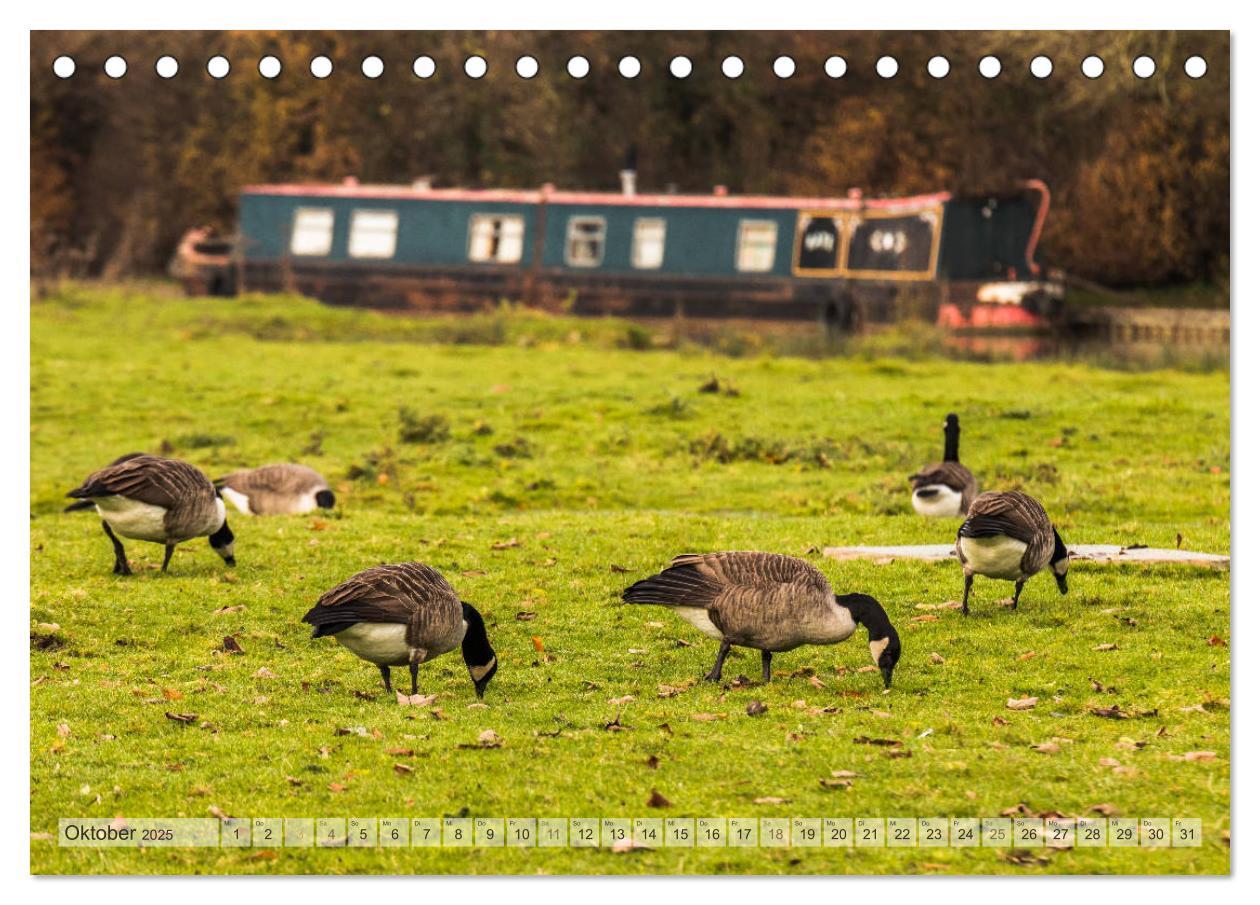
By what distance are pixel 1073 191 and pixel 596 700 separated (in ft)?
93.7

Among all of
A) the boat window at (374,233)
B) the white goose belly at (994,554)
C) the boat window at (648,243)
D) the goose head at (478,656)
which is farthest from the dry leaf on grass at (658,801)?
the boat window at (374,233)

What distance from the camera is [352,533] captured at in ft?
62.6

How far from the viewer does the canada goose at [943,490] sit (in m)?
19.0

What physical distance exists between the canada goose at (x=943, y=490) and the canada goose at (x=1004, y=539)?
414 cm

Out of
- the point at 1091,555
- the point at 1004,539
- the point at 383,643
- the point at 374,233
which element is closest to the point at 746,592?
the point at 383,643

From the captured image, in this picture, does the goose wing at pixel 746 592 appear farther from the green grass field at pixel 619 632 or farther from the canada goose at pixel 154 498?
the canada goose at pixel 154 498

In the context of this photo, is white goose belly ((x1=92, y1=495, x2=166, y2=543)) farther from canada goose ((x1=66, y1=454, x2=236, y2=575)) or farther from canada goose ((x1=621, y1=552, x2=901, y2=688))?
canada goose ((x1=621, y1=552, x2=901, y2=688))

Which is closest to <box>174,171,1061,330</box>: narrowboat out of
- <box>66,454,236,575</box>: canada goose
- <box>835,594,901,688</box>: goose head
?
<box>66,454,236,575</box>: canada goose

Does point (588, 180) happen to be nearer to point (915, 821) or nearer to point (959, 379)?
point (959, 379)

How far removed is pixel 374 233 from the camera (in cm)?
4397

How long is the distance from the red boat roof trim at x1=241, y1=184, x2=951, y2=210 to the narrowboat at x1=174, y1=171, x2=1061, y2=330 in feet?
0.14

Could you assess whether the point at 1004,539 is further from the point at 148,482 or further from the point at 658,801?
the point at 148,482

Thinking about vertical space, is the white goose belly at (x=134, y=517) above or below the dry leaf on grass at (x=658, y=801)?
above

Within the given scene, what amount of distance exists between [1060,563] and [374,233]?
31078 mm
